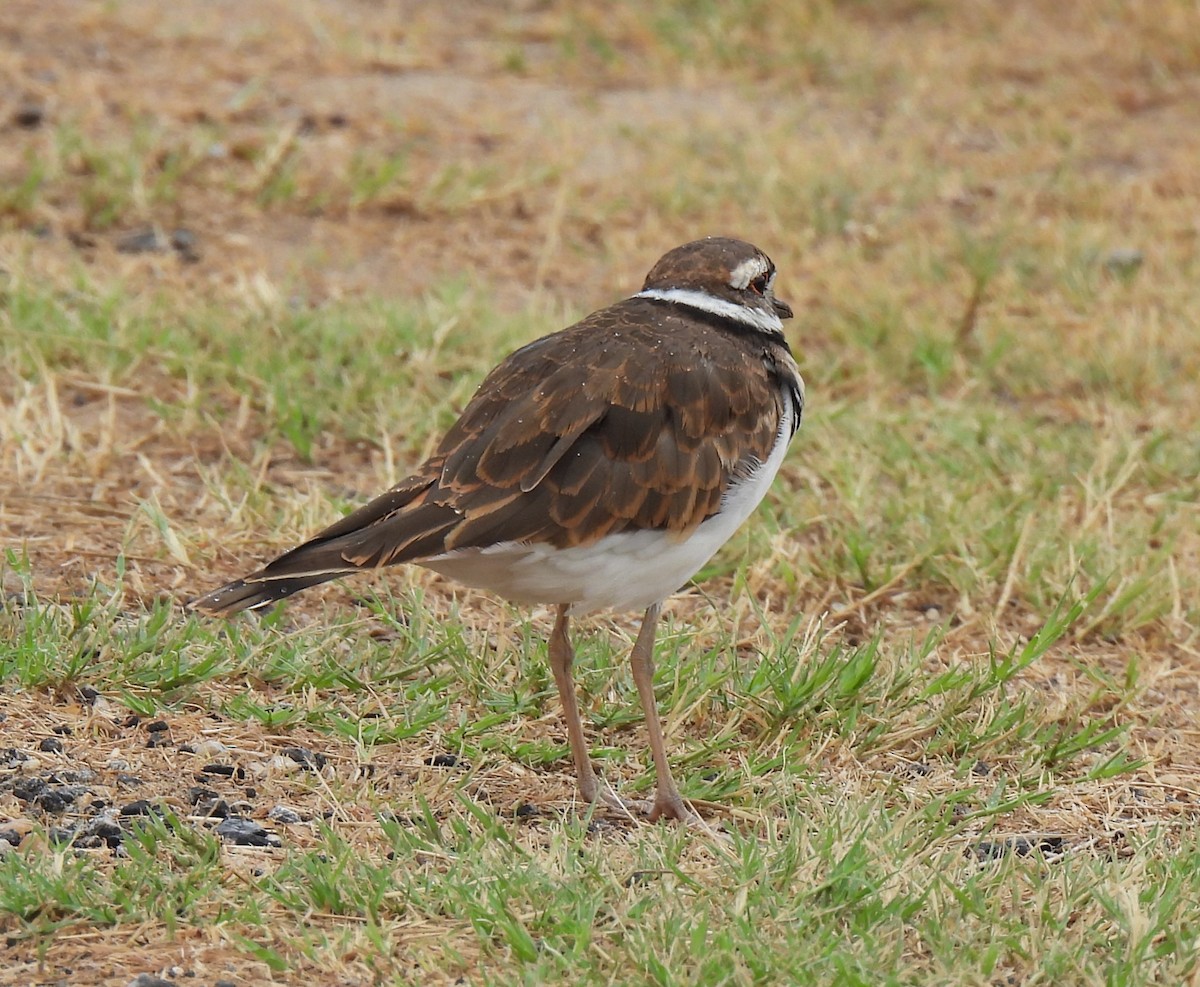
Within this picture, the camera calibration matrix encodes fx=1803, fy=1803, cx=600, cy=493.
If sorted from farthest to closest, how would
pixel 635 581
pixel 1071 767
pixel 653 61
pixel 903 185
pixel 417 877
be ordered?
1. pixel 653 61
2. pixel 903 185
3. pixel 1071 767
4. pixel 635 581
5. pixel 417 877

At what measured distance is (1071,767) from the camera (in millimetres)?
4945

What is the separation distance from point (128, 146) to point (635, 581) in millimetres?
5227

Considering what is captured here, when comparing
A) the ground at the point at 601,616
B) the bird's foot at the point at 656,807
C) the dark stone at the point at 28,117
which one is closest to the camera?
the ground at the point at 601,616

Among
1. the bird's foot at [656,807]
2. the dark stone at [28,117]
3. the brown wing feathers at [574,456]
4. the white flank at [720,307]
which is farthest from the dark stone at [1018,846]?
the dark stone at [28,117]

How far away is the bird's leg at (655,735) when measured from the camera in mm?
4539

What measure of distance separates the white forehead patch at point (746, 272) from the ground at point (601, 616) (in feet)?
3.37

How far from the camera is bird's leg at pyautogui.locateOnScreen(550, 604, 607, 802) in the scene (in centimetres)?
461

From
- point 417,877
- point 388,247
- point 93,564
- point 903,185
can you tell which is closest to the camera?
point 417,877

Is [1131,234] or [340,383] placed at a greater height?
[1131,234]

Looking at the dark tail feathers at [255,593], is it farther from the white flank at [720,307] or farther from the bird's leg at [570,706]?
the white flank at [720,307]

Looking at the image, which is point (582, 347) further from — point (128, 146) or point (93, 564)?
point (128, 146)

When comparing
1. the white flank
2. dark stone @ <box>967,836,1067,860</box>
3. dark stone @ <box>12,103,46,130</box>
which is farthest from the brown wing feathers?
dark stone @ <box>12,103,46,130</box>

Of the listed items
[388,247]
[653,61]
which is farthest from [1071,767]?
[653,61]

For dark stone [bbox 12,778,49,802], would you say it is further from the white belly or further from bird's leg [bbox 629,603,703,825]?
bird's leg [bbox 629,603,703,825]
